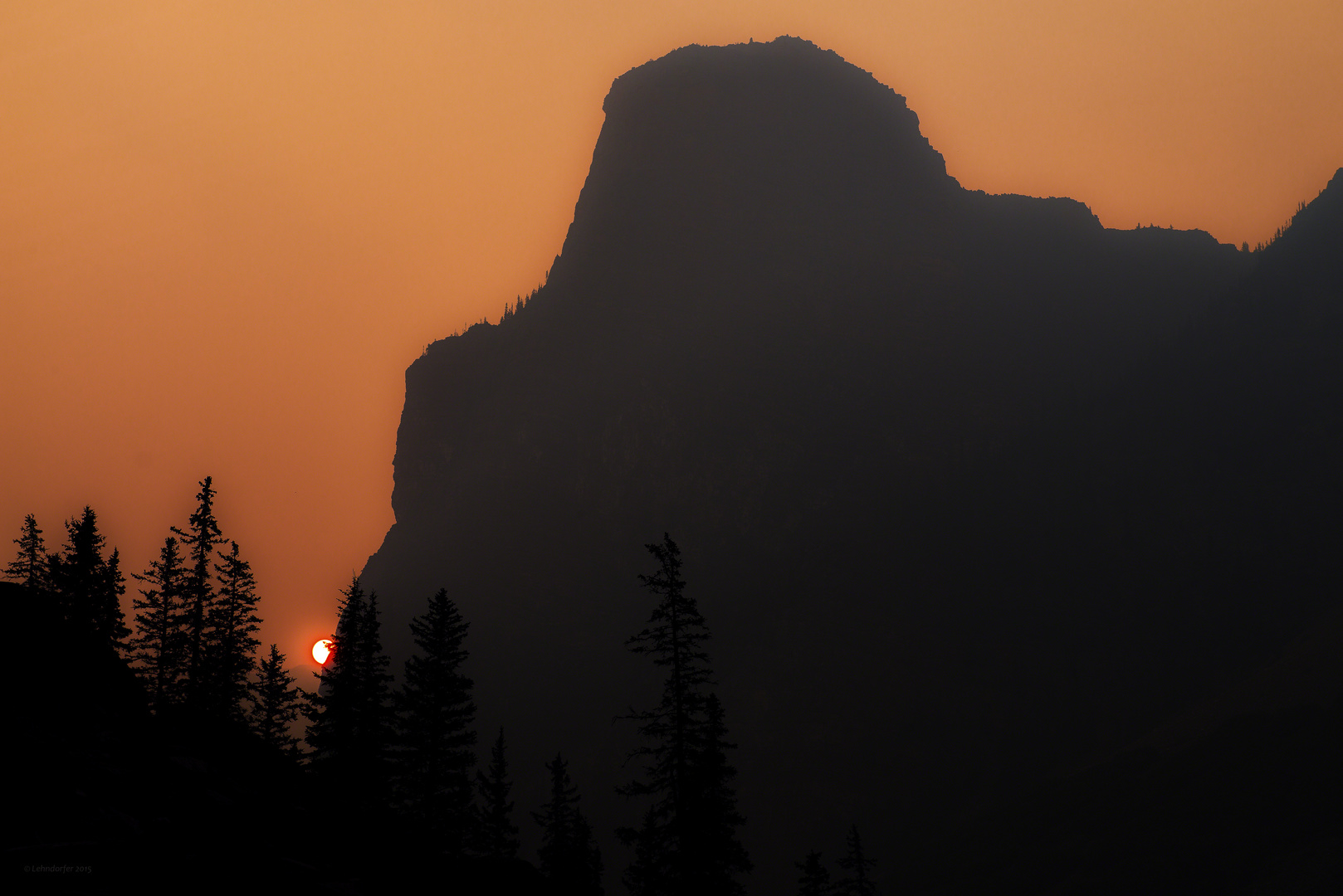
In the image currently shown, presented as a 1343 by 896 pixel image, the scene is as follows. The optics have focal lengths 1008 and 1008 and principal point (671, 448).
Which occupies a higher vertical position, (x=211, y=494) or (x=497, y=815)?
(x=211, y=494)

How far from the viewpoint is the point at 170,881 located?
62.7 feet

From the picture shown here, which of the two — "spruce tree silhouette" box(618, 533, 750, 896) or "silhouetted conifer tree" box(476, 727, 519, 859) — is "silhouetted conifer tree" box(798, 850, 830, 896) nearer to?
"silhouetted conifer tree" box(476, 727, 519, 859)

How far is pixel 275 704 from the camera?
5269 cm

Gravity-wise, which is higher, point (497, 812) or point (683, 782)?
point (497, 812)

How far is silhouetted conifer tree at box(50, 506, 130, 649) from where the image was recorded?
1495 inches

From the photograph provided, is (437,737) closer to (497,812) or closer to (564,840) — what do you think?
(497,812)

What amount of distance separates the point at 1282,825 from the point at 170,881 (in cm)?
18541

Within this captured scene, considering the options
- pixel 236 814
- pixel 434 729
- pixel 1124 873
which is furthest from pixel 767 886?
pixel 236 814

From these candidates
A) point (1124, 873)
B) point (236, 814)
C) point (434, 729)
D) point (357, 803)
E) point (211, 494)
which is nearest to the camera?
point (236, 814)

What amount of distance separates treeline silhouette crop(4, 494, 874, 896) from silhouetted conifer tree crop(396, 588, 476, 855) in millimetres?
80

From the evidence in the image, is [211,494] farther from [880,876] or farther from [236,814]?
[880,876]

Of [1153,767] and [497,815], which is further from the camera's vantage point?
[1153,767]

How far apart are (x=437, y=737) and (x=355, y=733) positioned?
4342mm

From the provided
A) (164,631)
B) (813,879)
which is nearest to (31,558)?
(164,631)
